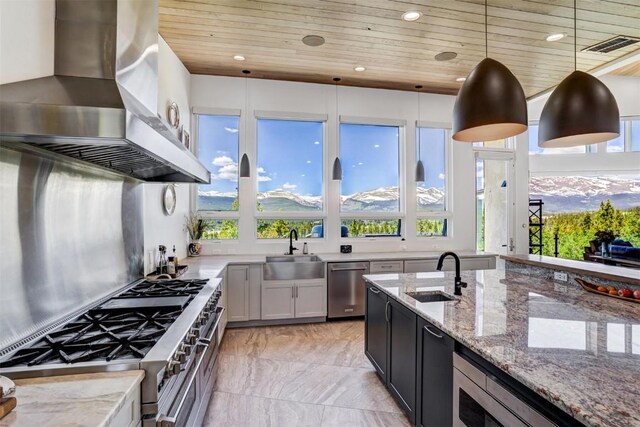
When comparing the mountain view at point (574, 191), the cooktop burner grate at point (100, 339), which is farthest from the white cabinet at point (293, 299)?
the mountain view at point (574, 191)

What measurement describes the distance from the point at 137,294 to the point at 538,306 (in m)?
2.69

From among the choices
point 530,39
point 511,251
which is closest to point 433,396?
point 530,39

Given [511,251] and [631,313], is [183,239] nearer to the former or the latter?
[631,313]

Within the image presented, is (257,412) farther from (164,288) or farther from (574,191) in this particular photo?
(574,191)

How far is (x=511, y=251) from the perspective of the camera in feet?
18.7

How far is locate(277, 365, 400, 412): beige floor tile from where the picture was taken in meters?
2.54

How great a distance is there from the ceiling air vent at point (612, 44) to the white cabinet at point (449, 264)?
2933 millimetres

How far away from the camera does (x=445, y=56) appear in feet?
13.0

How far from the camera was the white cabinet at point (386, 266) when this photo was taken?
440 centimetres

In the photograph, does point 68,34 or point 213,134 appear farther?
point 213,134

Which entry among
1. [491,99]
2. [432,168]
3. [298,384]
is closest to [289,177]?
[432,168]

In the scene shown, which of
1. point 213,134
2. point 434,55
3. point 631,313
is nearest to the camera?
point 631,313

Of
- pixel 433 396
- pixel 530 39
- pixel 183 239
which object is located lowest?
pixel 433 396

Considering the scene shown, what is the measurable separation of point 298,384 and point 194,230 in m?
2.61
